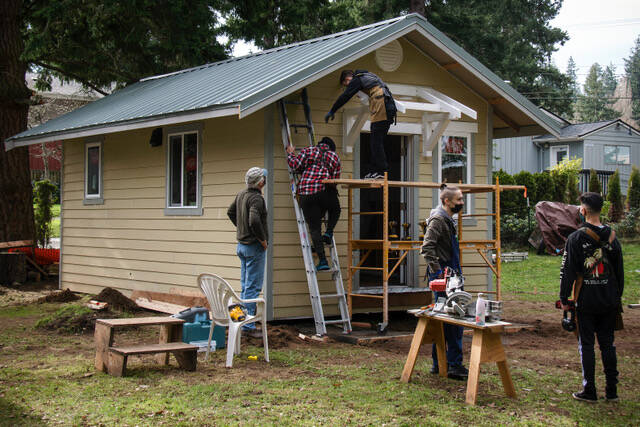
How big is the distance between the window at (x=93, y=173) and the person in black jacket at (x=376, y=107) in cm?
580

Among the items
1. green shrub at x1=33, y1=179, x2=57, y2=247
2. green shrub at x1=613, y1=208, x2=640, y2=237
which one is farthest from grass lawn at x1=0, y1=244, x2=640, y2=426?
green shrub at x1=613, y1=208, x2=640, y2=237

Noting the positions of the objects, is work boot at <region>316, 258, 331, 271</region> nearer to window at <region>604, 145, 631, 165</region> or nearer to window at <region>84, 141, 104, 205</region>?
window at <region>84, 141, 104, 205</region>

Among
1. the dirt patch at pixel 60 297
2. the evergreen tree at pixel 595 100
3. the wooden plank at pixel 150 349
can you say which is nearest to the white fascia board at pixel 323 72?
the wooden plank at pixel 150 349

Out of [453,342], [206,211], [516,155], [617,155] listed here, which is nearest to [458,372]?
[453,342]

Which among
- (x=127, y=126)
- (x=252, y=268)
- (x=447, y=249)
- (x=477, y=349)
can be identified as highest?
(x=127, y=126)

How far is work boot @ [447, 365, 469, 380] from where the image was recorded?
23.2ft

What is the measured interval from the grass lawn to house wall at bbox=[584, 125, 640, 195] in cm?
2715

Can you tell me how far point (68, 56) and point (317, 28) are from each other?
9873 mm

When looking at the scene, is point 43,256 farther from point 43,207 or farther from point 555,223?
point 555,223

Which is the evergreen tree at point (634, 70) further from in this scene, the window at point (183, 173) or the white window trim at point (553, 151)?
the window at point (183, 173)

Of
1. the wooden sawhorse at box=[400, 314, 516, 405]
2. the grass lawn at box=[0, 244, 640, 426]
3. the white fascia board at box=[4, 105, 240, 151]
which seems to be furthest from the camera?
the white fascia board at box=[4, 105, 240, 151]

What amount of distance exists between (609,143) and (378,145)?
2892cm

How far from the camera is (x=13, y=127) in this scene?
51.8 ft

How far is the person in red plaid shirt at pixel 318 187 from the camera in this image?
9.48 meters
